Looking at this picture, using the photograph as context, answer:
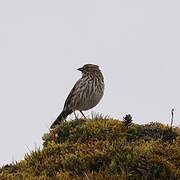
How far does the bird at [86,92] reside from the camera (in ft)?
49.6

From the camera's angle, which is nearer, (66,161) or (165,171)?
(165,171)

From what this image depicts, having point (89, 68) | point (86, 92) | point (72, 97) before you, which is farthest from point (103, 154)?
point (89, 68)

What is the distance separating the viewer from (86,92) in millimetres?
15219

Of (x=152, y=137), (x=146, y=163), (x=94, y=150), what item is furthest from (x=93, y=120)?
(x=146, y=163)

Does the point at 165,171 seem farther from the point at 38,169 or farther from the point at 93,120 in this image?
the point at 93,120

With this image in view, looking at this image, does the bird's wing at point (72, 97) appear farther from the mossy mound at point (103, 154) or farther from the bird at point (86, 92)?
the mossy mound at point (103, 154)

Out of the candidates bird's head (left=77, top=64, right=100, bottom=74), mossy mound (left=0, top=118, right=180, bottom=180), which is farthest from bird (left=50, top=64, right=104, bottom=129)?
mossy mound (left=0, top=118, right=180, bottom=180)

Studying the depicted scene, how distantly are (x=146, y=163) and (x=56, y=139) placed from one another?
10.3ft

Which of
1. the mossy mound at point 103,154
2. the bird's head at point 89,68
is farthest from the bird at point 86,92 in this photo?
the mossy mound at point 103,154

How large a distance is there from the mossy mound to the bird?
4844 mm

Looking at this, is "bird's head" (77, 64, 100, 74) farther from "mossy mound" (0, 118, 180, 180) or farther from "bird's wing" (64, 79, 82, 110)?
"mossy mound" (0, 118, 180, 180)

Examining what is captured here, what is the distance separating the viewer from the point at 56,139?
32.8 feet

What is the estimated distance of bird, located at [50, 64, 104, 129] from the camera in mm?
15125

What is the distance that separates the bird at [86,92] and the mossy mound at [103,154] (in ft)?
15.9
